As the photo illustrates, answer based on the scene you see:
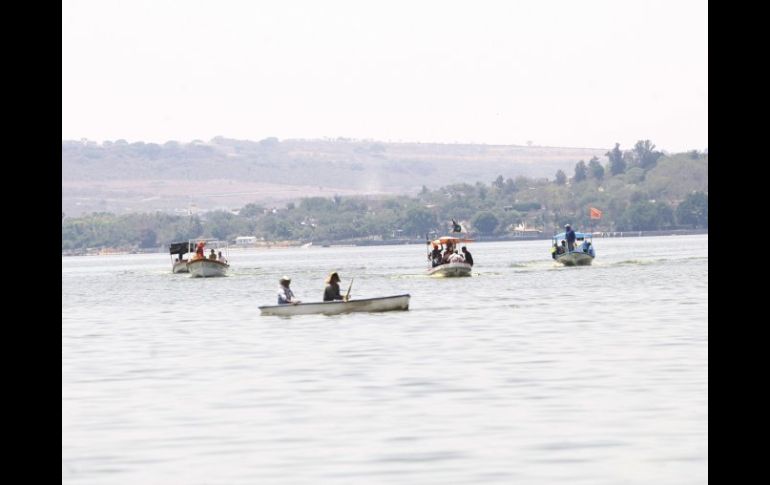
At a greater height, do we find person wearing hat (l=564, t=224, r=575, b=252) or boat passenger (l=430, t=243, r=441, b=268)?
person wearing hat (l=564, t=224, r=575, b=252)

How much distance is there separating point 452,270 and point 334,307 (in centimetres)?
3743

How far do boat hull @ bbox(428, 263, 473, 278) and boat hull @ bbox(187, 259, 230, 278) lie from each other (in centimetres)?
2203

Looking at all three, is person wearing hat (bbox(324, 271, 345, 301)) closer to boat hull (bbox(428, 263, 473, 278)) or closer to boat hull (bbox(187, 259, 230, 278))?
boat hull (bbox(428, 263, 473, 278))

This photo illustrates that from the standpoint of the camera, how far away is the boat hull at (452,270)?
83.2 m

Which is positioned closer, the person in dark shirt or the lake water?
the lake water

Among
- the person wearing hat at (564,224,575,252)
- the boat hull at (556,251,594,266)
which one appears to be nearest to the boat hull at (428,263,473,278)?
the person wearing hat at (564,224,575,252)

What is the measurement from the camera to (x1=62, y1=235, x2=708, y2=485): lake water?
17.1 m

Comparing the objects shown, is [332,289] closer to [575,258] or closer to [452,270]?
[452,270]

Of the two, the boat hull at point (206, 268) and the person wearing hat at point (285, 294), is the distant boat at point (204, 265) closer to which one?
the boat hull at point (206, 268)

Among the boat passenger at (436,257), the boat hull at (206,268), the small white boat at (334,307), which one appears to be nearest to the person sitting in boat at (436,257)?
the boat passenger at (436,257)

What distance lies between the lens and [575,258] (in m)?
99.8

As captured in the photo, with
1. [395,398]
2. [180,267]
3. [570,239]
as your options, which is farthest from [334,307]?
[180,267]
